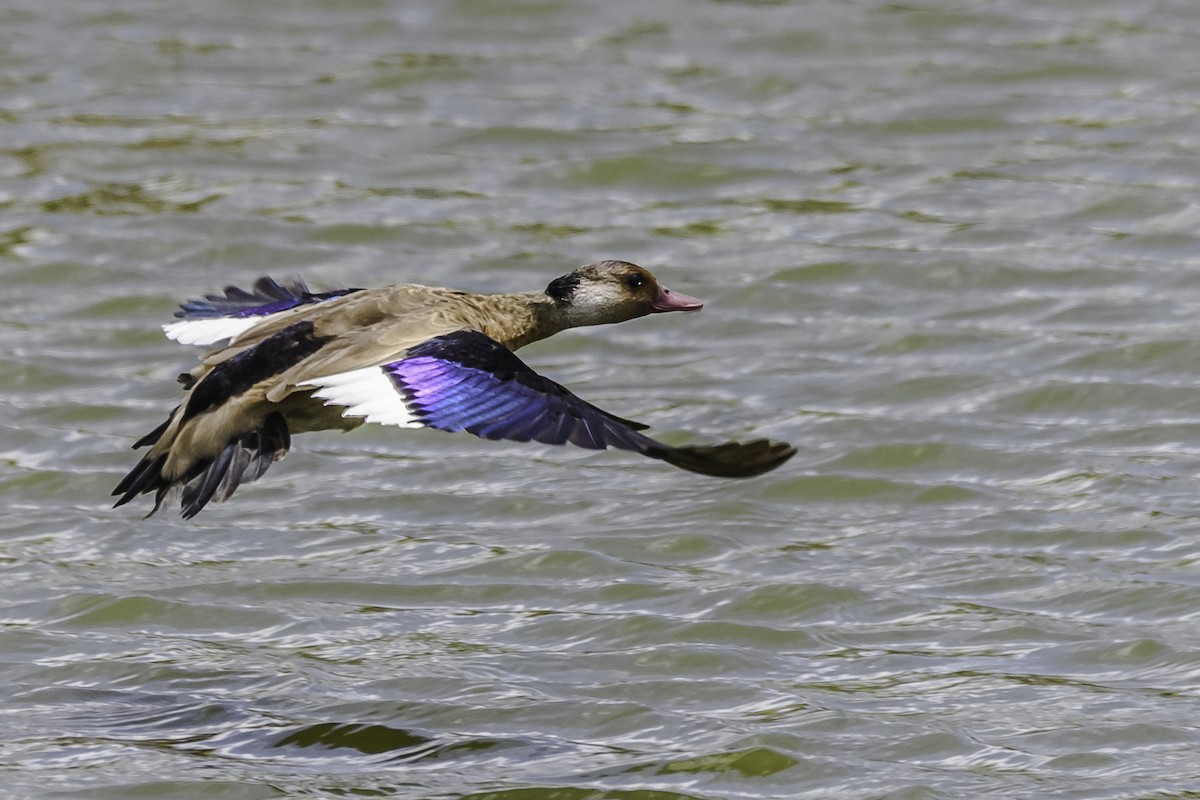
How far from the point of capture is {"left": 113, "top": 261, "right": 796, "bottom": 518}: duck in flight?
7359 mm

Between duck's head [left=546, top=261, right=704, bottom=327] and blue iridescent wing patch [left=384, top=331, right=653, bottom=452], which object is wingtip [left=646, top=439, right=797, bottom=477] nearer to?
blue iridescent wing patch [left=384, top=331, right=653, bottom=452]

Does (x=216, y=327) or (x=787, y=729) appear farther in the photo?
(x=216, y=327)

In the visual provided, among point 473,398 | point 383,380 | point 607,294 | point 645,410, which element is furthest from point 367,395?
point 645,410

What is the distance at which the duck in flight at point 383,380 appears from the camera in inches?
290

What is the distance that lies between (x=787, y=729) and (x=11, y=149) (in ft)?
28.1

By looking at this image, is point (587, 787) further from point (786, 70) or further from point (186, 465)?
point (786, 70)

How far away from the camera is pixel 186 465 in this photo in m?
7.84

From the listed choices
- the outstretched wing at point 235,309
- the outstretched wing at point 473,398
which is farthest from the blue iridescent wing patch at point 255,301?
the outstretched wing at point 473,398

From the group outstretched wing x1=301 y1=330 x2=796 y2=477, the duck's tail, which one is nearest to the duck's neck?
outstretched wing x1=301 y1=330 x2=796 y2=477

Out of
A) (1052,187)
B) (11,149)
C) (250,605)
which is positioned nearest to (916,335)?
(1052,187)

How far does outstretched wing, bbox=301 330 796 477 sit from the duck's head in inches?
38.1

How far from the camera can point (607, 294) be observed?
9008mm

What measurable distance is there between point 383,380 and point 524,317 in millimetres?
1362

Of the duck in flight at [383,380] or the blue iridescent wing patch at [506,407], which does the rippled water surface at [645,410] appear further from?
the blue iridescent wing patch at [506,407]
